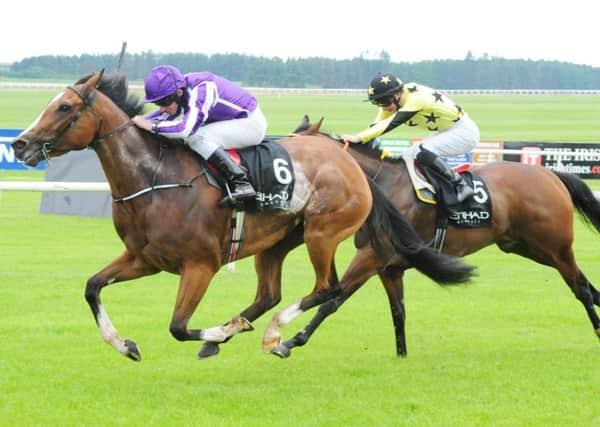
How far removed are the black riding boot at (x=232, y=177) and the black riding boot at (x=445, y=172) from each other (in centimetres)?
166

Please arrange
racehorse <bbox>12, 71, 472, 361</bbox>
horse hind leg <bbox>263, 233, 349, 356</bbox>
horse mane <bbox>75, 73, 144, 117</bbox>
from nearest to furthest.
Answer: racehorse <bbox>12, 71, 472, 361</bbox> < horse mane <bbox>75, 73, 144, 117</bbox> < horse hind leg <bbox>263, 233, 349, 356</bbox>

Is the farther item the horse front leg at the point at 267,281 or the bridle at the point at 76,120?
the horse front leg at the point at 267,281

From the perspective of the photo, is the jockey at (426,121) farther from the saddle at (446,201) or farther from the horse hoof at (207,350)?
the horse hoof at (207,350)

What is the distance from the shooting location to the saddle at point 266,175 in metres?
6.12

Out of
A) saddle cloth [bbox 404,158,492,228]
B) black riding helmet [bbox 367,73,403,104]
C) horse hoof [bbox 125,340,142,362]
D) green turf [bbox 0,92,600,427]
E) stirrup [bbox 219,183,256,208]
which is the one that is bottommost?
green turf [bbox 0,92,600,427]

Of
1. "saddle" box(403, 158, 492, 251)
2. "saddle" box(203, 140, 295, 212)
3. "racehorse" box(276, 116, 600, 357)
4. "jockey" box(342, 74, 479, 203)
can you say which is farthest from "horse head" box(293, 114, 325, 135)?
"saddle" box(203, 140, 295, 212)

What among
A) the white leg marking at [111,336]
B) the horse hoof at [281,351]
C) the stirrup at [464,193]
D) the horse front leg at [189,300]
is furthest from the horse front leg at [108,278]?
the stirrup at [464,193]

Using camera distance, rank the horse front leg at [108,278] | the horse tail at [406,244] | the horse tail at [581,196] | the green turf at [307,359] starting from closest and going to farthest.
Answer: the green turf at [307,359], the horse front leg at [108,278], the horse tail at [406,244], the horse tail at [581,196]

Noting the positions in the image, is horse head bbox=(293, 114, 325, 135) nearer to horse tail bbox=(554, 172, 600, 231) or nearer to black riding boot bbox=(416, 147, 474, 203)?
black riding boot bbox=(416, 147, 474, 203)

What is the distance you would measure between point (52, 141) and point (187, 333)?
1.22m

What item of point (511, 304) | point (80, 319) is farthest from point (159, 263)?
point (511, 304)

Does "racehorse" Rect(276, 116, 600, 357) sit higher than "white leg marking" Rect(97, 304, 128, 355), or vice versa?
"racehorse" Rect(276, 116, 600, 357)

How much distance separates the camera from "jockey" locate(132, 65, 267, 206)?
5914 millimetres

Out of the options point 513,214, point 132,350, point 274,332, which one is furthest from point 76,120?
point 513,214
